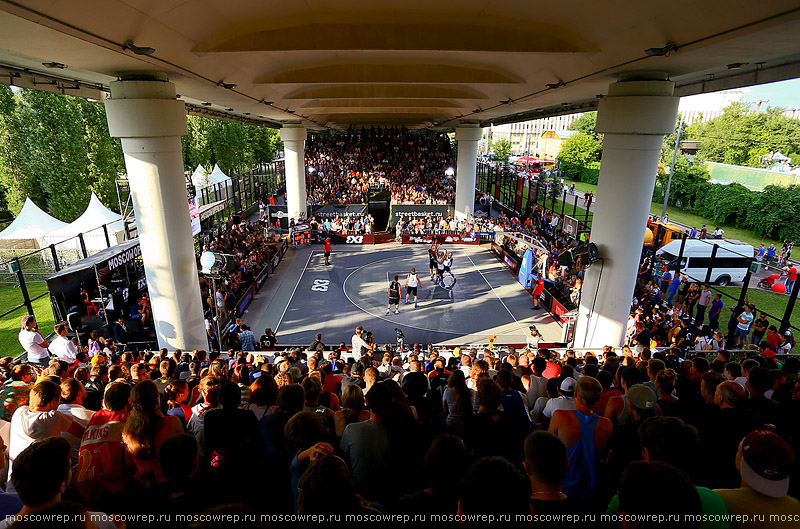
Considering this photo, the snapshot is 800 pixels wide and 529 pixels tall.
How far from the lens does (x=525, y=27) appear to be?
699cm

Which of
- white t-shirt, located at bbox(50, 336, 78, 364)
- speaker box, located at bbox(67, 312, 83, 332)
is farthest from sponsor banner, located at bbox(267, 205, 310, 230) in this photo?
white t-shirt, located at bbox(50, 336, 78, 364)

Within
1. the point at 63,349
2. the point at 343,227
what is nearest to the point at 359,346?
the point at 63,349

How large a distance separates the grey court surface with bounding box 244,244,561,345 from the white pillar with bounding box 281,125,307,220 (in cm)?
870

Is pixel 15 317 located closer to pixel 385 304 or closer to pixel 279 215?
pixel 385 304

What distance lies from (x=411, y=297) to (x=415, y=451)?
13502mm

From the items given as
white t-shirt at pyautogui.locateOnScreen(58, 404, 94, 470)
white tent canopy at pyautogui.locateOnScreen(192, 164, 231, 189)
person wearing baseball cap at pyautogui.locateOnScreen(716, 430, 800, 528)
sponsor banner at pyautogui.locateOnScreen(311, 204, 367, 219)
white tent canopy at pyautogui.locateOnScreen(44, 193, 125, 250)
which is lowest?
sponsor banner at pyautogui.locateOnScreen(311, 204, 367, 219)

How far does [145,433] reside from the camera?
3174 mm

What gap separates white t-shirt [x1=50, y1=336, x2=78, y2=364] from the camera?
8.13 metres

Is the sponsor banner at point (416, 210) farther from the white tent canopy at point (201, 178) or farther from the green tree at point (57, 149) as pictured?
the green tree at point (57, 149)

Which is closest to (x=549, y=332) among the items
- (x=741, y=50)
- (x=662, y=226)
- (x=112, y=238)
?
(x=741, y=50)

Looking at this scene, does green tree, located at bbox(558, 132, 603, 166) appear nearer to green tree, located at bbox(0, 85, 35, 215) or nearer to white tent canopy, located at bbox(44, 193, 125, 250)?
white tent canopy, located at bbox(44, 193, 125, 250)

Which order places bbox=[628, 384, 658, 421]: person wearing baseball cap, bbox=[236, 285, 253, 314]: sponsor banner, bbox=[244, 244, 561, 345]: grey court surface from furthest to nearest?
1. bbox=[236, 285, 253, 314]: sponsor banner
2. bbox=[244, 244, 561, 345]: grey court surface
3. bbox=[628, 384, 658, 421]: person wearing baseball cap

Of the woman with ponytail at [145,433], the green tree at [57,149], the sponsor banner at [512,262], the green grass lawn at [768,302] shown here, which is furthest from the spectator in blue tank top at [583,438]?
the green tree at [57,149]

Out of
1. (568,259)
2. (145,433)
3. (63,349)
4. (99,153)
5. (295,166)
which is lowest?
(63,349)
